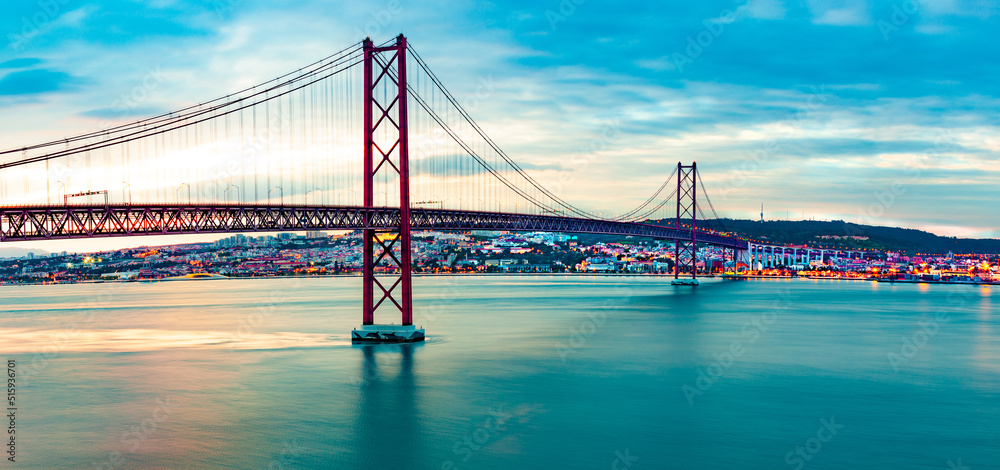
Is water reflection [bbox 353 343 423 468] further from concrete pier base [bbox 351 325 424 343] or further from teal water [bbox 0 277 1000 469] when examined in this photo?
concrete pier base [bbox 351 325 424 343]

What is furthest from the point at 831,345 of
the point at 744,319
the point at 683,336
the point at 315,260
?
the point at 315,260

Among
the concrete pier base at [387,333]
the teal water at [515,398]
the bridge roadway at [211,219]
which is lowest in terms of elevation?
the teal water at [515,398]

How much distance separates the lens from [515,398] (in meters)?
22.9

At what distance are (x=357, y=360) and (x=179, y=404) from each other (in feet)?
26.3

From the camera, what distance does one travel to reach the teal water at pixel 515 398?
56.4 feet

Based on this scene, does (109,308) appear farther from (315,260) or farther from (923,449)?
(315,260)

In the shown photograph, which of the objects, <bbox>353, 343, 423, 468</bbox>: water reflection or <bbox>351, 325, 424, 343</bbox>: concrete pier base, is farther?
<bbox>351, 325, 424, 343</bbox>: concrete pier base

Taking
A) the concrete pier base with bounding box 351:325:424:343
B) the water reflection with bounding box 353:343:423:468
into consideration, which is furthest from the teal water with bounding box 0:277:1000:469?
the concrete pier base with bounding box 351:325:424:343

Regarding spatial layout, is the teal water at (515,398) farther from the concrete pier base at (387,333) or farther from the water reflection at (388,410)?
the concrete pier base at (387,333)

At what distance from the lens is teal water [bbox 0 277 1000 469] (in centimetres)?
1719

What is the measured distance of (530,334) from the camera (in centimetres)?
4128

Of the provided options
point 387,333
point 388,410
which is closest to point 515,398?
point 388,410

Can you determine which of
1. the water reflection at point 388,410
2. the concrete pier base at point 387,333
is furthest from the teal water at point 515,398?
the concrete pier base at point 387,333

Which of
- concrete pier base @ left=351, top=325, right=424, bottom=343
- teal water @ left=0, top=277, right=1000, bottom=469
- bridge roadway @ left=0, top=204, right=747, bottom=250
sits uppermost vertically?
bridge roadway @ left=0, top=204, right=747, bottom=250
